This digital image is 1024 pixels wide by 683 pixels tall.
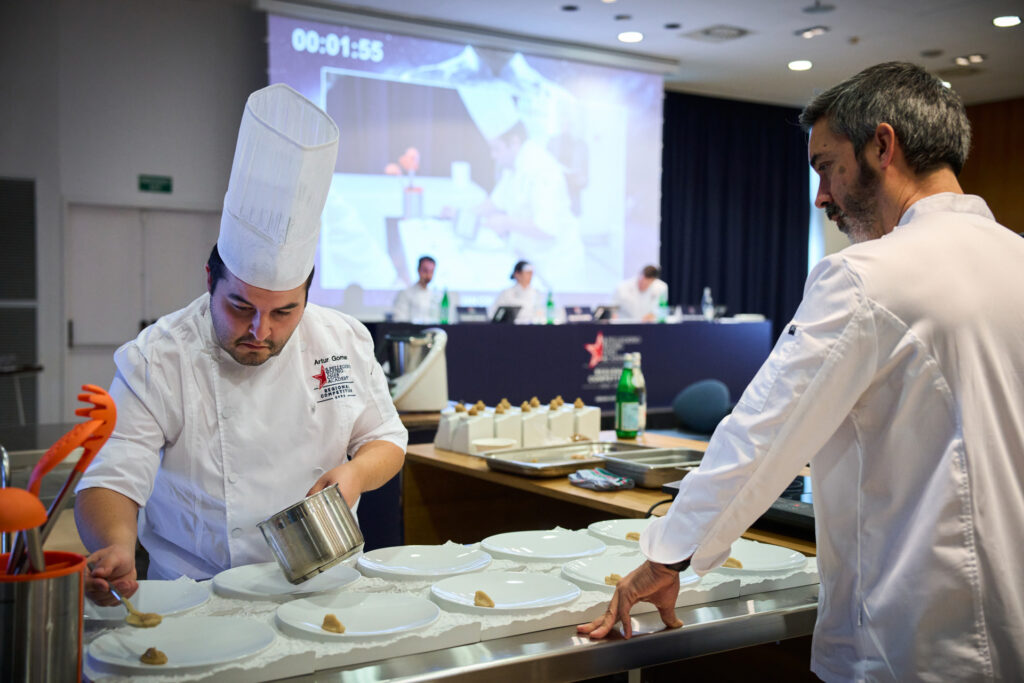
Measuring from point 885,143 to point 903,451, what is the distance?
0.41m

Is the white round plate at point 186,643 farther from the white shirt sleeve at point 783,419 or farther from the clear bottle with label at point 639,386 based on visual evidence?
the clear bottle with label at point 639,386

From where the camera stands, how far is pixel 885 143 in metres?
1.19

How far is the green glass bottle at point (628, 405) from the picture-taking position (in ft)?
8.89

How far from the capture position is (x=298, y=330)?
1646 millimetres

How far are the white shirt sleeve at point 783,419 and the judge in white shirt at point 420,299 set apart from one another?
6080 millimetres

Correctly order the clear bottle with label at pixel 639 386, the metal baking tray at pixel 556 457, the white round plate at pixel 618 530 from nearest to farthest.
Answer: the white round plate at pixel 618 530, the metal baking tray at pixel 556 457, the clear bottle with label at pixel 639 386

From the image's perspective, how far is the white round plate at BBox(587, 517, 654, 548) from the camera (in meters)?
1.51

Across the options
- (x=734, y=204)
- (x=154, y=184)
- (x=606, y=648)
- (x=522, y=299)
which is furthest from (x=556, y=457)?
(x=734, y=204)

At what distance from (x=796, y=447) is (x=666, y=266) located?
30.3 feet

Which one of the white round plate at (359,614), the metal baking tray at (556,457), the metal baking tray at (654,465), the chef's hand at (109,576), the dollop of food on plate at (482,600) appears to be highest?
the chef's hand at (109,576)

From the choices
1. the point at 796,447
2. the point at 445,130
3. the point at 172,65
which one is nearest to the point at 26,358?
the point at 172,65

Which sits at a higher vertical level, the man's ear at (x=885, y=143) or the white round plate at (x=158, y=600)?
the man's ear at (x=885, y=143)

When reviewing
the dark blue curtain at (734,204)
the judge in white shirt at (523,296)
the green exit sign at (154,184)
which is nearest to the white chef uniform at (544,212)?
the judge in white shirt at (523,296)

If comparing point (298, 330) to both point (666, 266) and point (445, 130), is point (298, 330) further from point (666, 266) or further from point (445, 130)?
point (666, 266)
